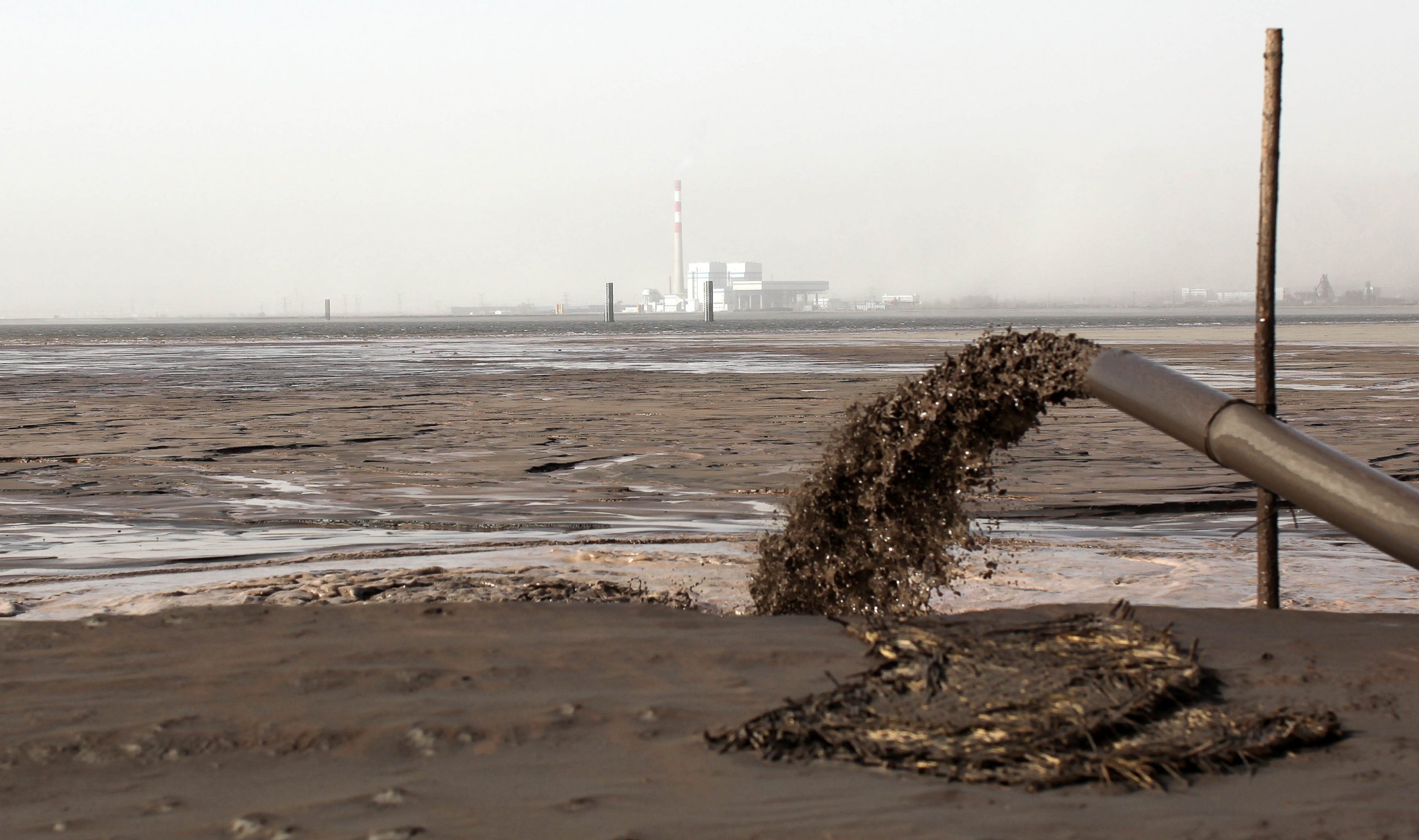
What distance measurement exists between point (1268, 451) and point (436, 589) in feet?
13.2

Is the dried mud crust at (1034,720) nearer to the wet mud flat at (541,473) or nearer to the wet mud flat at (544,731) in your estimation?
the wet mud flat at (544,731)

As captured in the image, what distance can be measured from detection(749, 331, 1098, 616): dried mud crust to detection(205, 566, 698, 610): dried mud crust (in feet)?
2.04

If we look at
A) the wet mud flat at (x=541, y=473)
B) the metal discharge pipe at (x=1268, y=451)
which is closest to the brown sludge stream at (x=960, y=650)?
the metal discharge pipe at (x=1268, y=451)

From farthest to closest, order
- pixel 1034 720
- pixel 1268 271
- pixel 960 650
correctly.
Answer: pixel 1268 271, pixel 960 650, pixel 1034 720

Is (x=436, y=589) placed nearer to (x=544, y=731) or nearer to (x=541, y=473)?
(x=544, y=731)

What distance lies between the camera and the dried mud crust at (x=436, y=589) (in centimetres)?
616

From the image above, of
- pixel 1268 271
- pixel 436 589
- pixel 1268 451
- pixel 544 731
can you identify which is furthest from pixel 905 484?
pixel 544 731

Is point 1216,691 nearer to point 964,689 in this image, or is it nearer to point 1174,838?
point 964,689

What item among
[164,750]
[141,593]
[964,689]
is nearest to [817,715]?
[964,689]

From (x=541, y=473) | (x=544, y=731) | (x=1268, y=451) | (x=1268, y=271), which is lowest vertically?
(x=541, y=473)

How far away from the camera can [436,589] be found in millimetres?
6391

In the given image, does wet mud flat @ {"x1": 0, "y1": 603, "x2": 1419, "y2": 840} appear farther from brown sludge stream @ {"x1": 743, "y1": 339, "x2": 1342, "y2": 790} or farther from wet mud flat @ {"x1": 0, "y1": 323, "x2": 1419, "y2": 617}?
wet mud flat @ {"x1": 0, "y1": 323, "x2": 1419, "y2": 617}

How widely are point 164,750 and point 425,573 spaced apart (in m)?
3.12

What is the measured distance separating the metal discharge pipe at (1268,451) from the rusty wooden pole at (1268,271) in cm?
56
